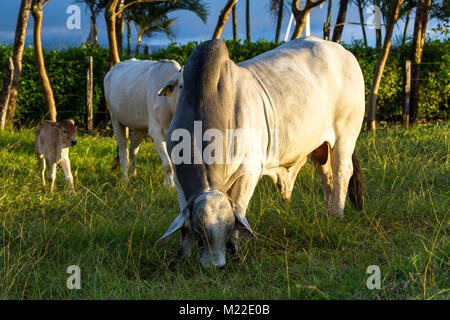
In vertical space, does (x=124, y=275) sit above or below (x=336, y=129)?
below

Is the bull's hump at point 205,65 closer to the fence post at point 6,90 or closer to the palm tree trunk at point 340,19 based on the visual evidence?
the fence post at point 6,90

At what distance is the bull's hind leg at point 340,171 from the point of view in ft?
13.8

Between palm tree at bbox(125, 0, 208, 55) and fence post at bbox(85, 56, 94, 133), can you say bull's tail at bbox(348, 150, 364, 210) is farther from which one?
palm tree at bbox(125, 0, 208, 55)

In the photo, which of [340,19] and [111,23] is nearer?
[111,23]

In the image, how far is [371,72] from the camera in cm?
1214

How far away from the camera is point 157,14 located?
23000mm

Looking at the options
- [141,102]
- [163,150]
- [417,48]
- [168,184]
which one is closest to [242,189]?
[168,184]

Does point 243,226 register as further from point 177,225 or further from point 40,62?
point 40,62

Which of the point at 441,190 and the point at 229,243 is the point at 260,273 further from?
the point at 441,190

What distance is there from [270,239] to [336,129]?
3.99 ft

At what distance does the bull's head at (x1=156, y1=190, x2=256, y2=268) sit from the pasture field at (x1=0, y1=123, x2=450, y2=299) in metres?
0.15

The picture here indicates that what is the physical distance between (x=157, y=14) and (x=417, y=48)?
48.9ft

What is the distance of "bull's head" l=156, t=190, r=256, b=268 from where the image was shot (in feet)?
8.91
